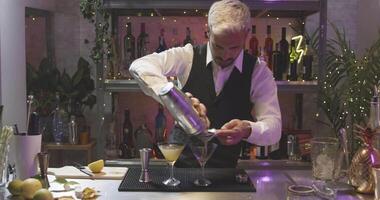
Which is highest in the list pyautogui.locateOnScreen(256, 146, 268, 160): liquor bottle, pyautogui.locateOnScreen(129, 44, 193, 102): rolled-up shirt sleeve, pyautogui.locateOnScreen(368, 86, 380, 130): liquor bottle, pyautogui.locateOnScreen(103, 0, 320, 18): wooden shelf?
pyautogui.locateOnScreen(103, 0, 320, 18): wooden shelf

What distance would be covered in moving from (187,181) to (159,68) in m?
0.59

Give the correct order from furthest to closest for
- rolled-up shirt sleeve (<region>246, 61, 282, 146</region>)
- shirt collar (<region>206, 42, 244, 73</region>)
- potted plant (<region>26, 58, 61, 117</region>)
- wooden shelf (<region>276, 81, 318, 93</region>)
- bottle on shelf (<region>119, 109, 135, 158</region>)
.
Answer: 1. potted plant (<region>26, 58, 61, 117</region>)
2. bottle on shelf (<region>119, 109, 135, 158</region>)
3. wooden shelf (<region>276, 81, 318, 93</region>)
4. shirt collar (<region>206, 42, 244, 73</region>)
5. rolled-up shirt sleeve (<region>246, 61, 282, 146</region>)

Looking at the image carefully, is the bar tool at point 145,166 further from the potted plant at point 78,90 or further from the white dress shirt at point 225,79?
the potted plant at point 78,90

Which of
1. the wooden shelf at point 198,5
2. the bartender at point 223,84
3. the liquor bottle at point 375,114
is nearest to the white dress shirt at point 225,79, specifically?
the bartender at point 223,84

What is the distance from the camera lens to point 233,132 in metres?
1.93

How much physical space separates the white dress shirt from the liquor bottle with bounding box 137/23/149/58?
1.22 meters

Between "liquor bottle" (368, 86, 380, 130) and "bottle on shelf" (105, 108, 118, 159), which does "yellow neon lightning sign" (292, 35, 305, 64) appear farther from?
"liquor bottle" (368, 86, 380, 130)

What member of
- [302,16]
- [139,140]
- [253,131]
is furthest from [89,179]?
[302,16]

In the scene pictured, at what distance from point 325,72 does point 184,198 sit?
2.03 m

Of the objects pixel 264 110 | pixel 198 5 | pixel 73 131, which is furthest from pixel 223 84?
pixel 73 131

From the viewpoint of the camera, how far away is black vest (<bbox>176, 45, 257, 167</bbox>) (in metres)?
2.36

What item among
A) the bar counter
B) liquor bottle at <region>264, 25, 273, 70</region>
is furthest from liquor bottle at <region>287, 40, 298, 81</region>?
the bar counter

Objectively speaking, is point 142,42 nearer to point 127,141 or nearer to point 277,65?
point 127,141

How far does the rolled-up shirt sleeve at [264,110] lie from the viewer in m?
2.08
